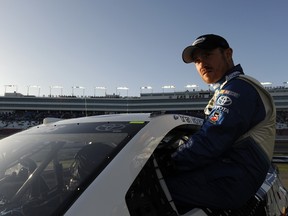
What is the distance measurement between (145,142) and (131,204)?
1.27 feet

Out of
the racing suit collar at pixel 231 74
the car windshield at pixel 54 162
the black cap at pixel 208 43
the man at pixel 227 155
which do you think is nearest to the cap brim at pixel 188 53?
the black cap at pixel 208 43

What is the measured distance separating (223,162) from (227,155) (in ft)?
0.18

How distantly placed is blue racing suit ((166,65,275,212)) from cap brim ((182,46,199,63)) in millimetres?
633

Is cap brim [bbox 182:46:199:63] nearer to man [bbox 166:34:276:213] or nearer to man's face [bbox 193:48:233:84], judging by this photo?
man's face [bbox 193:48:233:84]

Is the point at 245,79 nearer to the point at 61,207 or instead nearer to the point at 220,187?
the point at 220,187

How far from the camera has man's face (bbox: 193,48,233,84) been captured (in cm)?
301

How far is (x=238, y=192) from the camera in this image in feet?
8.03

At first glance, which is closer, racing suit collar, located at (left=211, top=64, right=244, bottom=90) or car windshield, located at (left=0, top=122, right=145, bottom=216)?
car windshield, located at (left=0, top=122, right=145, bottom=216)

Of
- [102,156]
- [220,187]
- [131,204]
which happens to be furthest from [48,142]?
[220,187]

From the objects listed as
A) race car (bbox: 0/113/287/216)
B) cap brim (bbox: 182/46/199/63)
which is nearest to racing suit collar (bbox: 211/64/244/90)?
cap brim (bbox: 182/46/199/63)

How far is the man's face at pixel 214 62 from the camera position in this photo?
3012 mm

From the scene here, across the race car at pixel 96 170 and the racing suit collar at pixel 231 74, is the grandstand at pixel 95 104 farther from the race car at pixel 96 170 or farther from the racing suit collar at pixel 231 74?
the race car at pixel 96 170

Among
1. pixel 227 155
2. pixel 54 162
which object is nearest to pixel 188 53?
pixel 227 155

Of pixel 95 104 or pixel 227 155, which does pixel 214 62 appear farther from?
pixel 95 104
